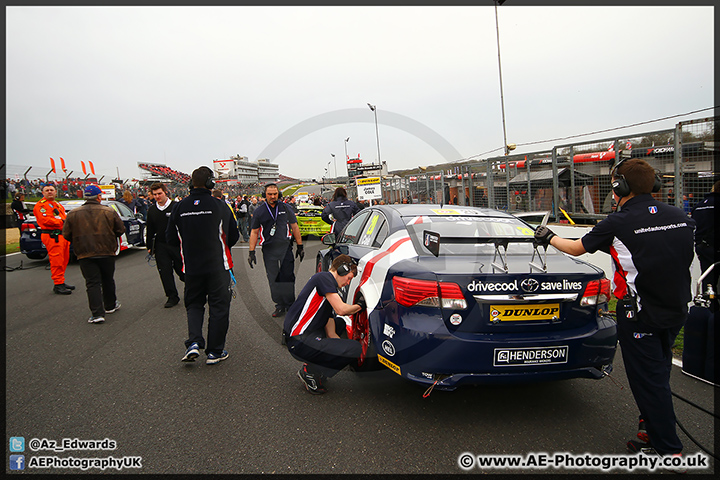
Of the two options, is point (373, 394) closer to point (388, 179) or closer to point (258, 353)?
point (258, 353)

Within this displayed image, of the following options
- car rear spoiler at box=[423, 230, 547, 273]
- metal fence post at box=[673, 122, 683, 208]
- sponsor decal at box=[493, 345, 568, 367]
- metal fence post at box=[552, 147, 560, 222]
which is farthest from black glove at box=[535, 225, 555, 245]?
metal fence post at box=[552, 147, 560, 222]

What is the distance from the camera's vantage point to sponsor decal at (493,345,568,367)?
2713 mm

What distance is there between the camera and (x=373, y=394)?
3443 mm

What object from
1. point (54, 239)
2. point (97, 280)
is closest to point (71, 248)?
point (54, 239)

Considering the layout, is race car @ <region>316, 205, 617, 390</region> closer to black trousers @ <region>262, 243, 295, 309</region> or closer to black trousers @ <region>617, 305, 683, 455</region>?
black trousers @ <region>617, 305, 683, 455</region>

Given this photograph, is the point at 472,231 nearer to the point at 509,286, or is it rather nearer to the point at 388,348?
the point at 509,286

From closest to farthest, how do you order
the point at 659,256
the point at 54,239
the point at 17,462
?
the point at 659,256
the point at 17,462
the point at 54,239

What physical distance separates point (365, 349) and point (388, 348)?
552 millimetres

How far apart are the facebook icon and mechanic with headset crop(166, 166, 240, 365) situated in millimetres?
1546

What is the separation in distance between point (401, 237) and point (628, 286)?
1694 millimetres

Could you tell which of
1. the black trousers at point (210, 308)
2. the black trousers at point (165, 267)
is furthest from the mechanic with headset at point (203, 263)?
the black trousers at point (165, 267)

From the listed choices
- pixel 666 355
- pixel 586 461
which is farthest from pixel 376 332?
pixel 666 355

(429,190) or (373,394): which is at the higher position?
(429,190)

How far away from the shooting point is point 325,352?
3.46 meters
